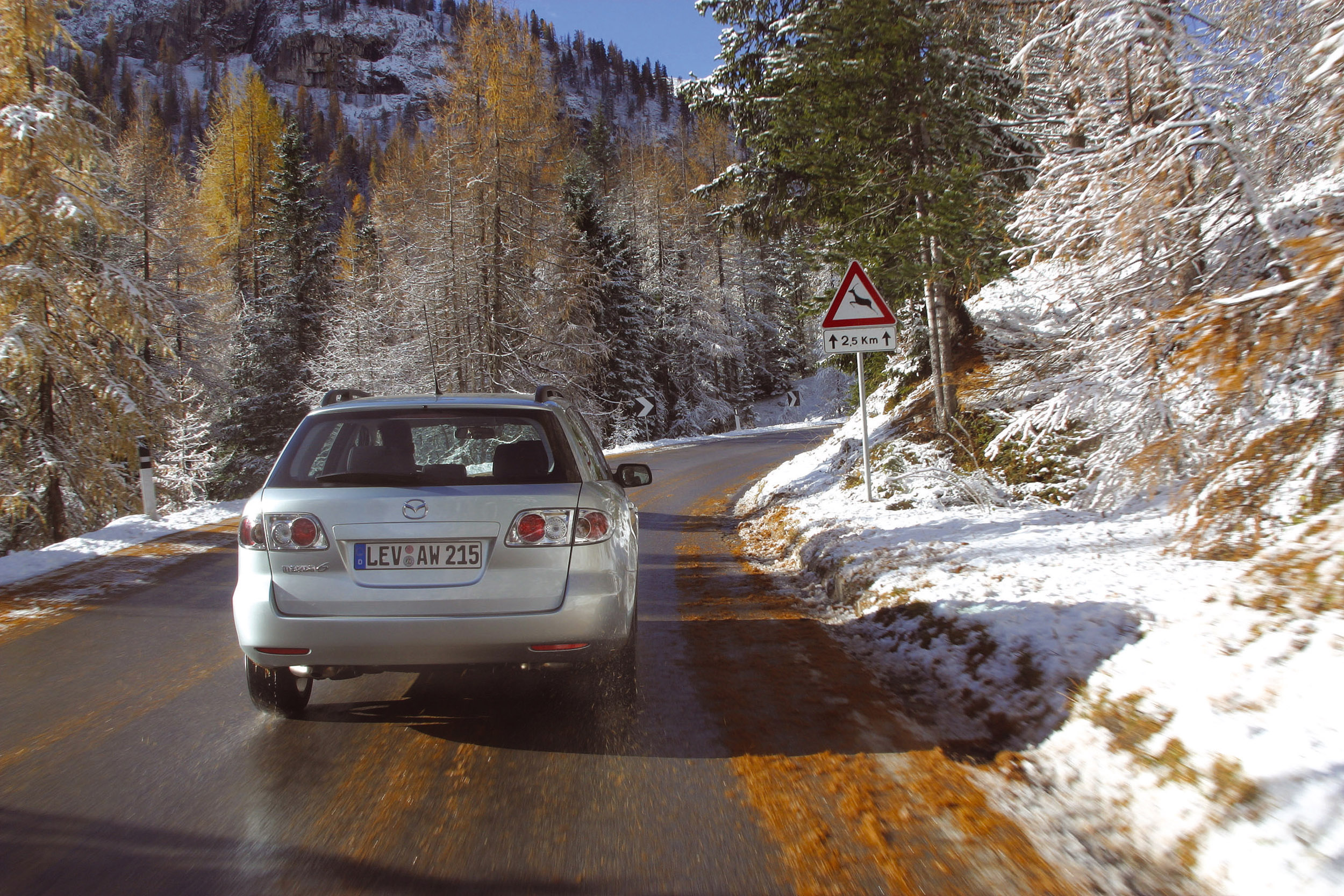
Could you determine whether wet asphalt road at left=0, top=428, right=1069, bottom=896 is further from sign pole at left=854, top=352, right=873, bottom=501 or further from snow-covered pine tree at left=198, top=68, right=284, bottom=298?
snow-covered pine tree at left=198, top=68, right=284, bottom=298

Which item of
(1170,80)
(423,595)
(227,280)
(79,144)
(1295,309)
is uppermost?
(227,280)

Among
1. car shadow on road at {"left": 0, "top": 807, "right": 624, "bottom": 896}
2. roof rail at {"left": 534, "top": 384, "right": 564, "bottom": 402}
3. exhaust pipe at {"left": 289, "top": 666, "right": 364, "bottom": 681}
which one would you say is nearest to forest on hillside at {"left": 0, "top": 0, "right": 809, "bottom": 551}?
roof rail at {"left": 534, "top": 384, "right": 564, "bottom": 402}

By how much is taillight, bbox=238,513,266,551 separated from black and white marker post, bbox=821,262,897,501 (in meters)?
6.78

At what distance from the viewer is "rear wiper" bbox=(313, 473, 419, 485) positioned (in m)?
3.77

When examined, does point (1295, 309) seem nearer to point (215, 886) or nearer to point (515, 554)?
point (515, 554)

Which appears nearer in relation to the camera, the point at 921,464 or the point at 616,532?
the point at 616,532

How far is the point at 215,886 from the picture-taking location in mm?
2559

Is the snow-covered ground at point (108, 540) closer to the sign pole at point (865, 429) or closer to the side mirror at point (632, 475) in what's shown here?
the side mirror at point (632, 475)

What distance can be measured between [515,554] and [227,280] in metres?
41.7

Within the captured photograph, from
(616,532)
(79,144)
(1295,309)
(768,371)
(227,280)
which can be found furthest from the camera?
(768,371)

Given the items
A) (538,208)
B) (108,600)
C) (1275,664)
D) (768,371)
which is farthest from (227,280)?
(1275,664)

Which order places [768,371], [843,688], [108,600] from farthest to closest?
[768,371] → [108,600] → [843,688]

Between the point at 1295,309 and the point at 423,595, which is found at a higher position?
the point at 1295,309

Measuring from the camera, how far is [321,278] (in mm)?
38531
